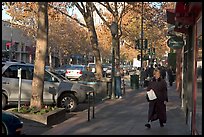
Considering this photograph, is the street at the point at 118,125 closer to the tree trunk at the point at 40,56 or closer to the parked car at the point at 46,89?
the parked car at the point at 46,89

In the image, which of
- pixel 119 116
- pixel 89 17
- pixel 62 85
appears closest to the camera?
pixel 119 116

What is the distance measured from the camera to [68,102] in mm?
15195

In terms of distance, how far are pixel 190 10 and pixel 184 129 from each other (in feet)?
11.3

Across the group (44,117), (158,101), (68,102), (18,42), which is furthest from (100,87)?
(18,42)

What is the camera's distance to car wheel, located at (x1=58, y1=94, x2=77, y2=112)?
15.2 metres

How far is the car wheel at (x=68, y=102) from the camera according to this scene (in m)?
15.2

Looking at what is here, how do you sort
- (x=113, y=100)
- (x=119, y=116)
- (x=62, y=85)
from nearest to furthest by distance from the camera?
(x=119, y=116)
(x=62, y=85)
(x=113, y=100)

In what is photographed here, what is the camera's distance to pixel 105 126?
37.3 ft

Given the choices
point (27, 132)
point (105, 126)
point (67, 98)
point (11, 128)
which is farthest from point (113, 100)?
point (11, 128)

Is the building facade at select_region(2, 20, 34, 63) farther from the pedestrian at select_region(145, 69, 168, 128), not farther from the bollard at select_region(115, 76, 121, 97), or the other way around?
the pedestrian at select_region(145, 69, 168, 128)

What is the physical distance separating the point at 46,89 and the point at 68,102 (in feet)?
3.25

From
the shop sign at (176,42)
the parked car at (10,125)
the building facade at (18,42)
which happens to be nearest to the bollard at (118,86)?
the shop sign at (176,42)

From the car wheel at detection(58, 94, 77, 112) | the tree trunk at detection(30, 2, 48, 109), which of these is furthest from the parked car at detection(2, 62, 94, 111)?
the tree trunk at detection(30, 2, 48, 109)

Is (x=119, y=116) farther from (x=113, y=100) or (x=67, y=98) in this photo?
(x=113, y=100)
